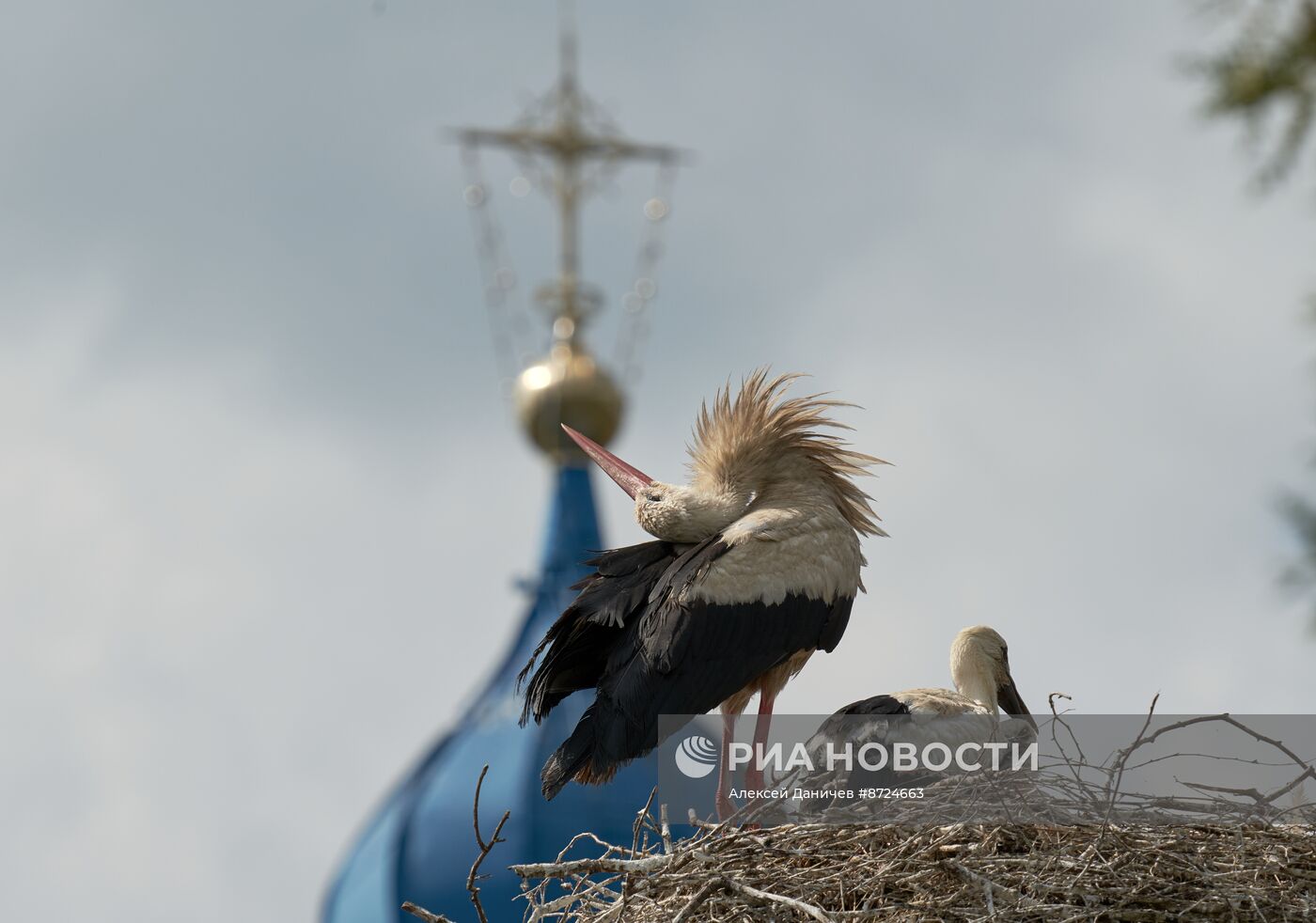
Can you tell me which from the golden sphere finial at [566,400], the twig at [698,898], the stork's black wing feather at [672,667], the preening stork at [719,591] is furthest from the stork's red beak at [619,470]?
the golden sphere finial at [566,400]

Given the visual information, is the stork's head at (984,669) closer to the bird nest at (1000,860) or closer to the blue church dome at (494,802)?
the bird nest at (1000,860)

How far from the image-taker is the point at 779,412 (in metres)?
9.14

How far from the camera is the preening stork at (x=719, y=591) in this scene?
839 cm

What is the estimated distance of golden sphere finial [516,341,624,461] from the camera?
34562mm

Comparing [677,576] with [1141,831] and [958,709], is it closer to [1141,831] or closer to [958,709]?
[958,709]

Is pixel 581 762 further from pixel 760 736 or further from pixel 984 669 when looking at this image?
pixel 984 669

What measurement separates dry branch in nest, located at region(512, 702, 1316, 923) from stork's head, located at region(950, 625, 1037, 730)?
170 centimetres

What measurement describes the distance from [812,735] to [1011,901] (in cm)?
177

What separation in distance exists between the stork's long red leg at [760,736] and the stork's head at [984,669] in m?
0.98

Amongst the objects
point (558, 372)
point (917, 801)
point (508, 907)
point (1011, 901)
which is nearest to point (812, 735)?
point (917, 801)

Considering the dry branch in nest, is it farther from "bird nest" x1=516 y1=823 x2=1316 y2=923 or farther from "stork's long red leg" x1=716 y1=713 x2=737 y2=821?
"stork's long red leg" x1=716 y1=713 x2=737 y2=821

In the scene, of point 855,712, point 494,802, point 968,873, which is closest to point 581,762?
point 855,712

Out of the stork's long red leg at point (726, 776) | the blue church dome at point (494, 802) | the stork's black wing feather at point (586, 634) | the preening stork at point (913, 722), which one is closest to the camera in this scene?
the preening stork at point (913, 722)

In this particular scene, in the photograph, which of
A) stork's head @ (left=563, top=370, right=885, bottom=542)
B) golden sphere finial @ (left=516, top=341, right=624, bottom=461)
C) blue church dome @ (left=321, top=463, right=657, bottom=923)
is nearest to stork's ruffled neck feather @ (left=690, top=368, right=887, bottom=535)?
stork's head @ (left=563, top=370, right=885, bottom=542)
